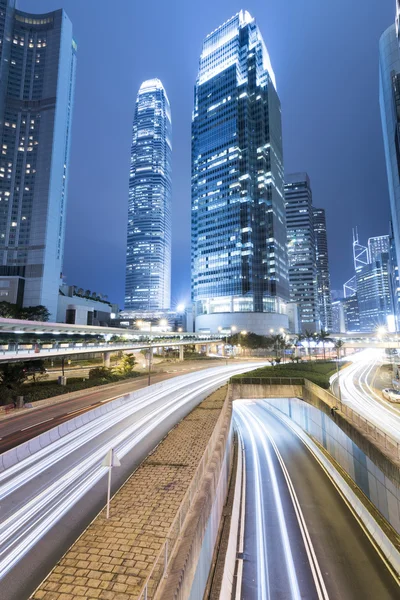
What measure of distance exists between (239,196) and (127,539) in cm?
14608

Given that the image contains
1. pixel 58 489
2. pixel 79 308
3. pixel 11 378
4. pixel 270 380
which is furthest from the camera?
pixel 79 308

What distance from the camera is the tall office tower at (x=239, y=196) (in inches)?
5364

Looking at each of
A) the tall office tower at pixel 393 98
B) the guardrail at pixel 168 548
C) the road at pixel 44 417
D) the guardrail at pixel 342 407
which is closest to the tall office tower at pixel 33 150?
the road at pixel 44 417

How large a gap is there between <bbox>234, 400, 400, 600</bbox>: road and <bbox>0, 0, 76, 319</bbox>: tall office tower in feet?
367

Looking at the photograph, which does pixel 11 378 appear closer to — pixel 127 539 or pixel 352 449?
pixel 127 539

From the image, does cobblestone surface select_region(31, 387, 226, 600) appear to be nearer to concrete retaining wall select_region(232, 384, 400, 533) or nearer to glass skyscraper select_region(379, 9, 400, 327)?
concrete retaining wall select_region(232, 384, 400, 533)

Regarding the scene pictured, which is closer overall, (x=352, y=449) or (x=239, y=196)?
(x=352, y=449)

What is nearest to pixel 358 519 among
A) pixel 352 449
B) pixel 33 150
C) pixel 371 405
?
pixel 352 449

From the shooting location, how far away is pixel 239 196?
14062 centimetres

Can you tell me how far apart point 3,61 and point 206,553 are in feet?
637

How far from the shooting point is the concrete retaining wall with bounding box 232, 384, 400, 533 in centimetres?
1471

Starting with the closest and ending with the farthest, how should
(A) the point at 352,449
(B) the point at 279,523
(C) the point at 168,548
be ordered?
1. (C) the point at 168,548
2. (B) the point at 279,523
3. (A) the point at 352,449

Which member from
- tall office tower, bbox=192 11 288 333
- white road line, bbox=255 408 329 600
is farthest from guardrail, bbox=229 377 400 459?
tall office tower, bbox=192 11 288 333

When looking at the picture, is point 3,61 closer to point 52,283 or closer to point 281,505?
point 52,283
